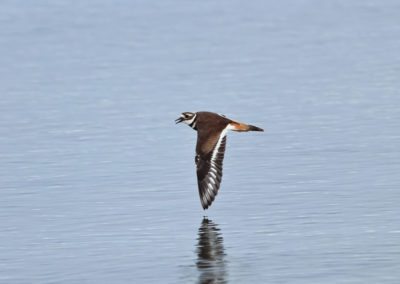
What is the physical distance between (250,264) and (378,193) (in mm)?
3380

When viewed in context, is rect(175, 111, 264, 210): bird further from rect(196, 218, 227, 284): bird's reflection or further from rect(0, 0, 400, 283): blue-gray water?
rect(196, 218, 227, 284): bird's reflection

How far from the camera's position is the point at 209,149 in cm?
1678

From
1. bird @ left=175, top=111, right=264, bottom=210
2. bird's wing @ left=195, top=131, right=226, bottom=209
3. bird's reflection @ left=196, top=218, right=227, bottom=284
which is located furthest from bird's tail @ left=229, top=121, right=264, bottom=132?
bird's reflection @ left=196, top=218, right=227, bottom=284

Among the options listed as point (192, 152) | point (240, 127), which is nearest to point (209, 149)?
point (240, 127)

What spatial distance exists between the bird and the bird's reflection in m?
0.44

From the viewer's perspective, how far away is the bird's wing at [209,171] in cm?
1605

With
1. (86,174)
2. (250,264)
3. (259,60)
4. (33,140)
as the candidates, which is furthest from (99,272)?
(259,60)

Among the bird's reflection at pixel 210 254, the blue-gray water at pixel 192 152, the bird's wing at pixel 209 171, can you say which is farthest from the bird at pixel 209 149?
the bird's reflection at pixel 210 254

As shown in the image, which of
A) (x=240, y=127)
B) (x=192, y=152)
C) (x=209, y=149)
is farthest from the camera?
(x=192, y=152)

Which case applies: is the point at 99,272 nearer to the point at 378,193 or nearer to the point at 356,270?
the point at 356,270

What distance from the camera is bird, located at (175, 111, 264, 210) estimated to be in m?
16.2

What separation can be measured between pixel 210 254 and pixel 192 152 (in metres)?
5.96

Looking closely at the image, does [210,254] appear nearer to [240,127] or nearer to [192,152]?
[240,127]

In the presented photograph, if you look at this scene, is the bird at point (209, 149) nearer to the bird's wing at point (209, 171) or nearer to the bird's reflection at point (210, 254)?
the bird's wing at point (209, 171)
